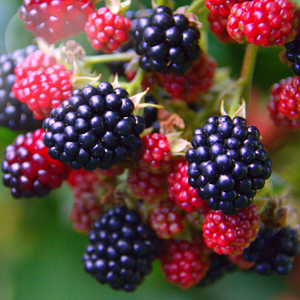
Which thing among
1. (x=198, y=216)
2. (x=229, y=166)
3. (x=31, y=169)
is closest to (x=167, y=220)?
(x=198, y=216)

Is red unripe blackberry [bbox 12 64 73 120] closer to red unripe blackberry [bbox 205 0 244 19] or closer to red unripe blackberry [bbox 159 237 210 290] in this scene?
red unripe blackberry [bbox 205 0 244 19]

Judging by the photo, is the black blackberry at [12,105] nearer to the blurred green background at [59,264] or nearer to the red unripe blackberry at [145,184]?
the red unripe blackberry at [145,184]

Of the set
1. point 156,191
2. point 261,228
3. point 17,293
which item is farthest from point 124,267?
point 17,293

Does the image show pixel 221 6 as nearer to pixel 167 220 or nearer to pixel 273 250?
pixel 167 220

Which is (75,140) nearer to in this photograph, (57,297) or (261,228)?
(261,228)

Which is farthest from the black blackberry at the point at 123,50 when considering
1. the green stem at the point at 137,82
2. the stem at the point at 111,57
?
the green stem at the point at 137,82

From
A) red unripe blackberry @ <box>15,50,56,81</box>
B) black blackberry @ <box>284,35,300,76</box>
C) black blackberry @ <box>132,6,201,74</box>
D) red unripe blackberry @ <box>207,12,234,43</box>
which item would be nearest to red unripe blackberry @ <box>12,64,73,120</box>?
red unripe blackberry @ <box>15,50,56,81</box>
